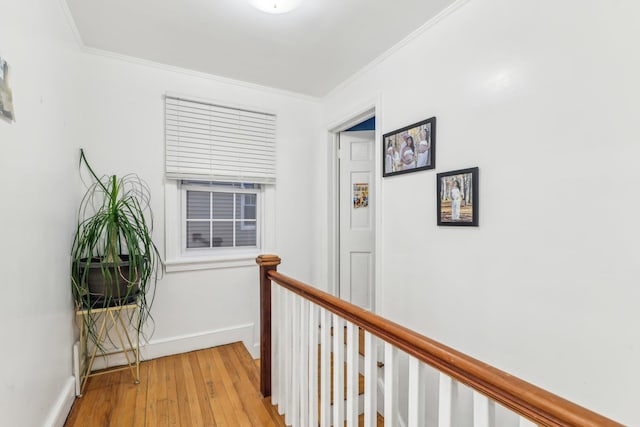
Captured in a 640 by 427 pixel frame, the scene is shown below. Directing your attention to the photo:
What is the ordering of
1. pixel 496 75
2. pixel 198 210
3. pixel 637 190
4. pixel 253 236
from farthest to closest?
pixel 253 236, pixel 198 210, pixel 496 75, pixel 637 190

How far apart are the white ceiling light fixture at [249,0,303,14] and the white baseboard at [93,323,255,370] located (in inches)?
99.7

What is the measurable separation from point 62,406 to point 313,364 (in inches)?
58.6

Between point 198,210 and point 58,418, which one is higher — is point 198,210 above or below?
above

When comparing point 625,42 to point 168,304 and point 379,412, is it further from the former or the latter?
point 168,304

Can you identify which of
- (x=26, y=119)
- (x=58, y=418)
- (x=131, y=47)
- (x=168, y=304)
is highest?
(x=131, y=47)

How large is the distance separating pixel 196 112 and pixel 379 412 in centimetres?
287

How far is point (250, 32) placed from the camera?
207 centimetres

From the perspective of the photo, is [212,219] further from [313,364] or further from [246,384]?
[313,364]

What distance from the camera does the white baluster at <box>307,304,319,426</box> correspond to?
56.7 inches

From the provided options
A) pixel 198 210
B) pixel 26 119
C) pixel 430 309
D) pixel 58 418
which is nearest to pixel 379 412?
pixel 430 309

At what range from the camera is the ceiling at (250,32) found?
5.96ft

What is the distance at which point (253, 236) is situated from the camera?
3020 mm

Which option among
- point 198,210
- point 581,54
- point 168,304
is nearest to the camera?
point 581,54


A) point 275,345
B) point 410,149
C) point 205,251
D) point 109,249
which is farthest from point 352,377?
point 205,251
